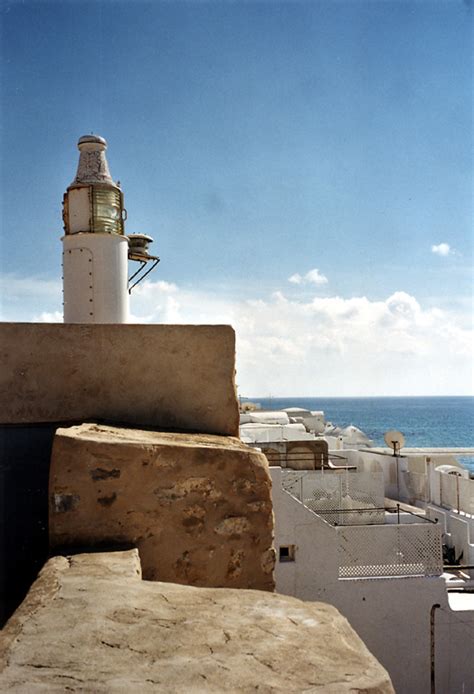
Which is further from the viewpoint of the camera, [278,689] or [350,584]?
[350,584]

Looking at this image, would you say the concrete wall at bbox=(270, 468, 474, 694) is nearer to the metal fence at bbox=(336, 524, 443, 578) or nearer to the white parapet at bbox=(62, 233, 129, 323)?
the metal fence at bbox=(336, 524, 443, 578)

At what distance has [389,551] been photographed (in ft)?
38.9

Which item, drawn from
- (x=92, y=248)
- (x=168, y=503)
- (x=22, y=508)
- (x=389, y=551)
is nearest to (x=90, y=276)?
(x=92, y=248)

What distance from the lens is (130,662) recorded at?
2.07 meters

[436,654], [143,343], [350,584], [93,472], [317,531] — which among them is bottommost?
[436,654]

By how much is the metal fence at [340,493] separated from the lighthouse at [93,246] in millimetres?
5869

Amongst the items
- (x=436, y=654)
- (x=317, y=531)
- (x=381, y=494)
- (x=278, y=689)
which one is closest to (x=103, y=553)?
(x=278, y=689)

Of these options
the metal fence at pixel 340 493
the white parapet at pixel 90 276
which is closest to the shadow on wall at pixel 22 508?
the white parapet at pixel 90 276

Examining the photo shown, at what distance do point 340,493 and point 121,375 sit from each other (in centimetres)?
1120

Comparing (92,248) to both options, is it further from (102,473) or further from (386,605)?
(102,473)

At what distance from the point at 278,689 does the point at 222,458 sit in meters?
2.12

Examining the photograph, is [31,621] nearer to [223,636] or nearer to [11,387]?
[223,636]

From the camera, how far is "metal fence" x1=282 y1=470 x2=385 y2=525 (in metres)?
14.7

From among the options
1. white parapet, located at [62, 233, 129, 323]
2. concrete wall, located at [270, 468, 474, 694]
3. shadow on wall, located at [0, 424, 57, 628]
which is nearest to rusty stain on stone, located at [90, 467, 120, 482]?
shadow on wall, located at [0, 424, 57, 628]
